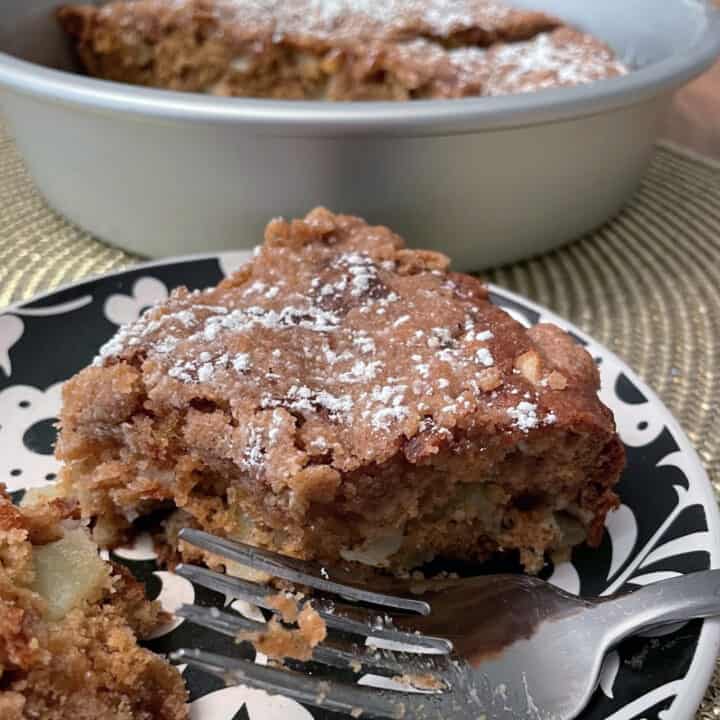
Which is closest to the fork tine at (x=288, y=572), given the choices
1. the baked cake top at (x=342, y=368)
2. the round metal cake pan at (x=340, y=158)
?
the baked cake top at (x=342, y=368)

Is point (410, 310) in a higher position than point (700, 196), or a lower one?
higher

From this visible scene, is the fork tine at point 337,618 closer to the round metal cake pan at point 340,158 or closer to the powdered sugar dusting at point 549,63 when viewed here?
the round metal cake pan at point 340,158

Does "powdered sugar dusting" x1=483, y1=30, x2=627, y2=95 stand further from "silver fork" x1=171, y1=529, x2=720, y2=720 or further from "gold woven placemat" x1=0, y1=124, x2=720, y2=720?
"silver fork" x1=171, y1=529, x2=720, y2=720

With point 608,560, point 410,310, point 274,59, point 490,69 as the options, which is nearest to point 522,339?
point 410,310

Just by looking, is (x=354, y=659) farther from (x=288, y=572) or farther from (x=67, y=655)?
(x=67, y=655)

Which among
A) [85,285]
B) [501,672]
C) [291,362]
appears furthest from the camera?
[85,285]

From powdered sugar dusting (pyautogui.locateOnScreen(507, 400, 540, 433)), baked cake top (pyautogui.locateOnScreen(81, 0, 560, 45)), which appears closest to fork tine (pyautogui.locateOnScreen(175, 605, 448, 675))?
powdered sugar dusting (pyautogui.locateOnScreen(507, 400, 540, 433))

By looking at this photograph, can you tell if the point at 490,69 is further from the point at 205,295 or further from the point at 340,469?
the point at 340,469
